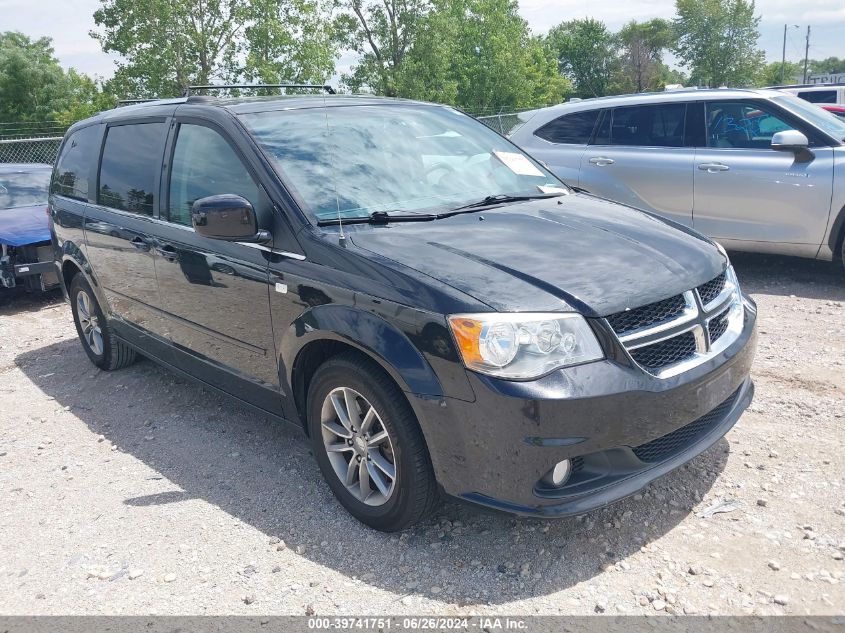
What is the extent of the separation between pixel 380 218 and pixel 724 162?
4482 mm

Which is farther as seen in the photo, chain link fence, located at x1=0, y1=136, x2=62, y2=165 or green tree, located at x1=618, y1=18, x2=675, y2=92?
green tree, located at x1=618, y1=18, x2=675, y2=92

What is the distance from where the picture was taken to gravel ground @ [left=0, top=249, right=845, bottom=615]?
2.76 metres

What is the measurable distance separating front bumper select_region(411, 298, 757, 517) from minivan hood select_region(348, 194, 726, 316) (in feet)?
0.96

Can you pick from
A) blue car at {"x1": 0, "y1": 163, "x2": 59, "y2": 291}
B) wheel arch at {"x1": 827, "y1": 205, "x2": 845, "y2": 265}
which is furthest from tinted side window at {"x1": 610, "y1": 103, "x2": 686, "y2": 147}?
blue car at {"x1": 0, "y1": 163, "x2": 59, "y2": 291}

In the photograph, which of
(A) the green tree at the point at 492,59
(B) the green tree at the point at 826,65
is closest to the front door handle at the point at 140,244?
(A) the green tree at the point at 492,59

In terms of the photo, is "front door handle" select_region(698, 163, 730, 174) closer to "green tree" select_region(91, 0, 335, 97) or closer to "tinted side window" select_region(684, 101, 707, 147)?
"tinted side window" select_region(684, 101, 707, 147)

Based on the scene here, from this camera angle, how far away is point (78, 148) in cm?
542

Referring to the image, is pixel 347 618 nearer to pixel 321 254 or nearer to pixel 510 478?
pixel 510 478

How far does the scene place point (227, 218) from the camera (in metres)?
3.26

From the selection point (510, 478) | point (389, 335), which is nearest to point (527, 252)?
point (389, 335)

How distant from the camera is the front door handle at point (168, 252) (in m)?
4.02

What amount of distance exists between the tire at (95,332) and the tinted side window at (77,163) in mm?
660

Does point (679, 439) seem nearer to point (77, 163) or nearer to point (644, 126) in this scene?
point (77, 163)

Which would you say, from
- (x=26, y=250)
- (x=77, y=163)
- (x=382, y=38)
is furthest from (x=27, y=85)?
(x=77, y=163)
